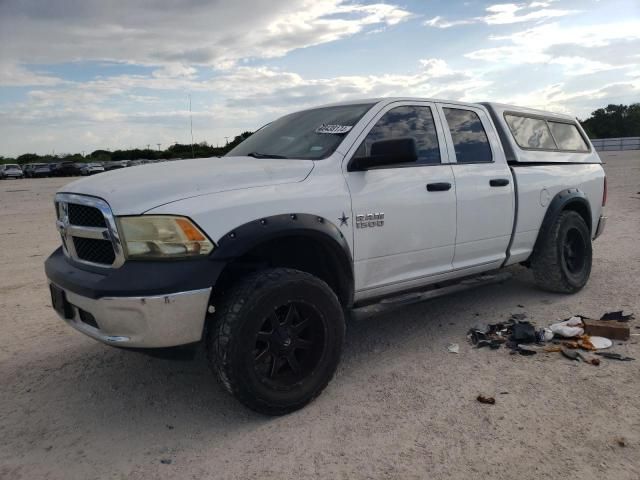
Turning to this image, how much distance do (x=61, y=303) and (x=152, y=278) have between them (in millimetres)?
845

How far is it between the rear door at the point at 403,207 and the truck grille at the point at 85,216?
59.6 inches

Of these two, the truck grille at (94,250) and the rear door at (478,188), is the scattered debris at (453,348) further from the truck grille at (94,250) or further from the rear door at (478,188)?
the truck grille at (94,250)

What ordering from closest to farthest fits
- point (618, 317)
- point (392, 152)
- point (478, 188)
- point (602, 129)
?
point (392, 152) → point (478, 188) → point (618, 317) → point (602, 129)

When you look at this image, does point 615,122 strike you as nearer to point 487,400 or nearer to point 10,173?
point 10,173

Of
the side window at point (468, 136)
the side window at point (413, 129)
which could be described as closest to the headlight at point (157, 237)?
the side window at point (413, 129)

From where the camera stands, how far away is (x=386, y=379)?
358cm

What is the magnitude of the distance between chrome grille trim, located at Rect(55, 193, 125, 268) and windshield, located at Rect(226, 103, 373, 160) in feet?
4.41

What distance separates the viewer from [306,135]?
398 cm

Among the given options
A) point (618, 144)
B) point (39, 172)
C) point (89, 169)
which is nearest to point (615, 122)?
point (618, 144)

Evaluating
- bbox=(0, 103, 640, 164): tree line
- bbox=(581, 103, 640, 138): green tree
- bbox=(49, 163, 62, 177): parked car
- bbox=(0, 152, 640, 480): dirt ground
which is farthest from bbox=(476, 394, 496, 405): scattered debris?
bbox=(581, 103, 640, 138): green tree

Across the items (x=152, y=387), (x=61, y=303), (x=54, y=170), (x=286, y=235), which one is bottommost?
(x=152, y=387)

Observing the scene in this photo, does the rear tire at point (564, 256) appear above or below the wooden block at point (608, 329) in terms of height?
above

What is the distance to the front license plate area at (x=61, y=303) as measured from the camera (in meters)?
3.15

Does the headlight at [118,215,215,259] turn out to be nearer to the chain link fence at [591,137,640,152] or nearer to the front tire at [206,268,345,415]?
the front tire at [206,268,345,415]
